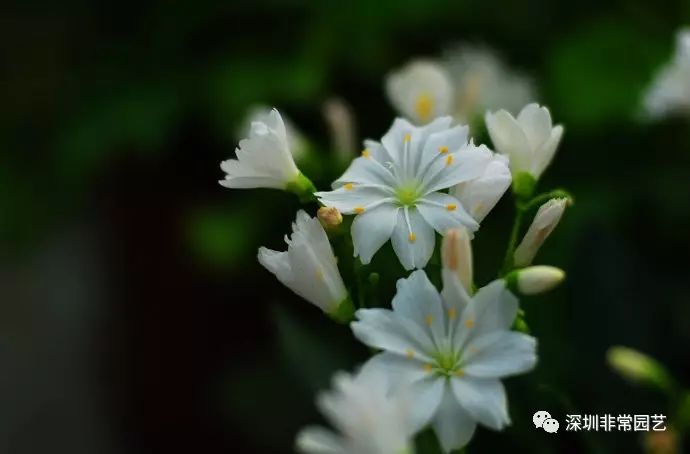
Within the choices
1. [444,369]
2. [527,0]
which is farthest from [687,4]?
[444,369]

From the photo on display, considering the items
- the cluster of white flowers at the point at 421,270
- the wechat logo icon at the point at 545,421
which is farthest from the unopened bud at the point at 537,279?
the wechat logo icon at the point at 545,421

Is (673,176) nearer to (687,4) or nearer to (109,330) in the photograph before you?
(687,4)

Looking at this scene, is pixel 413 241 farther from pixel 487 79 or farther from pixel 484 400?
pixel 487 79

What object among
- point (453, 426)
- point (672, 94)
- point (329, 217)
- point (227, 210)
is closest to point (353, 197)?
point (329, 217)

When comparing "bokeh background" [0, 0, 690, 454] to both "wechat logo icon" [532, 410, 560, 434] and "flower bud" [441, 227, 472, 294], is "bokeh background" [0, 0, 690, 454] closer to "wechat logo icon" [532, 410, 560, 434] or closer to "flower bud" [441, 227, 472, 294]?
"wechat logo icon" [532, 410, 560, 434]

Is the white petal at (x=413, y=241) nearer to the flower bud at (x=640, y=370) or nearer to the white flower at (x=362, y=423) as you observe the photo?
the white flower at (x=362, y=423)
